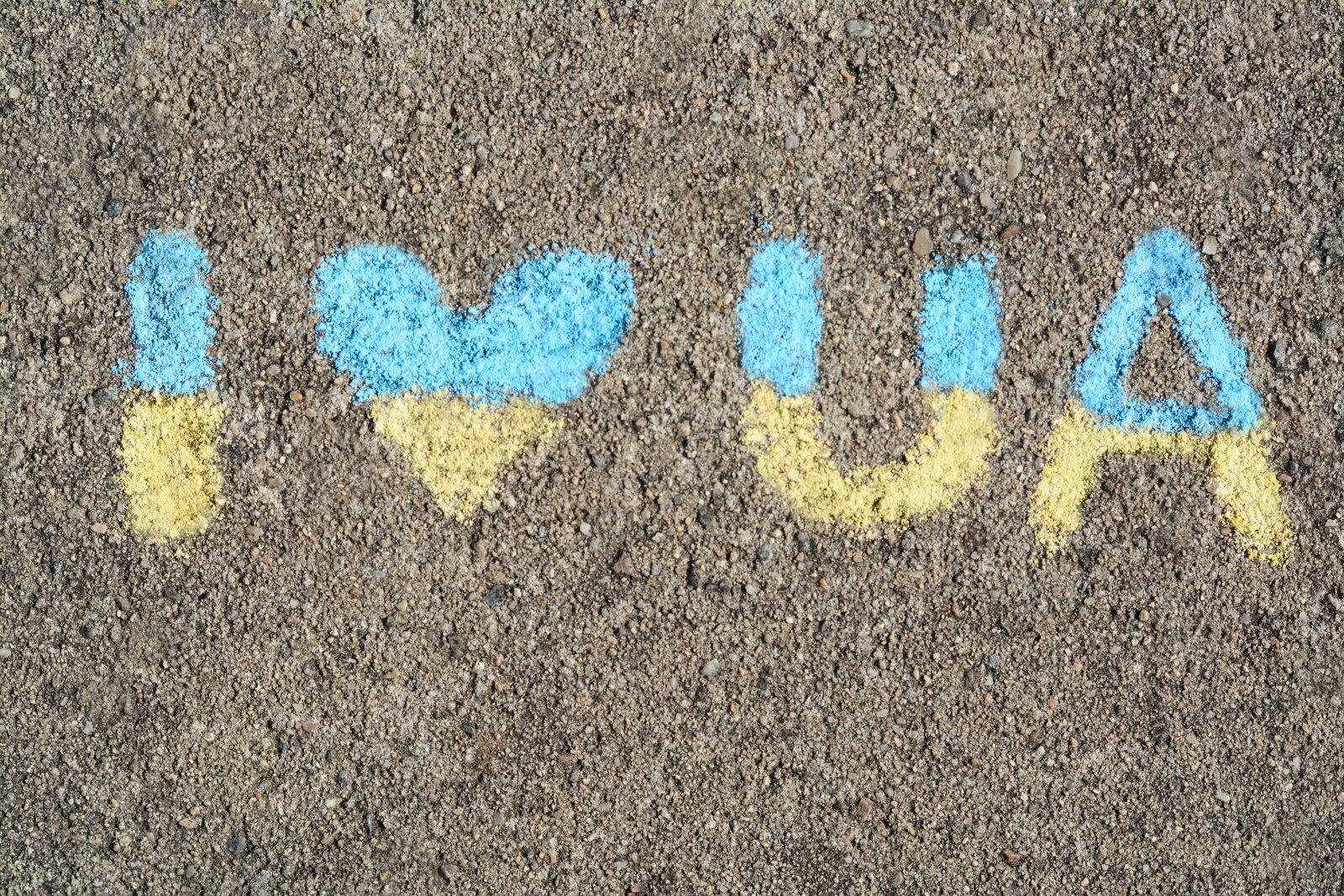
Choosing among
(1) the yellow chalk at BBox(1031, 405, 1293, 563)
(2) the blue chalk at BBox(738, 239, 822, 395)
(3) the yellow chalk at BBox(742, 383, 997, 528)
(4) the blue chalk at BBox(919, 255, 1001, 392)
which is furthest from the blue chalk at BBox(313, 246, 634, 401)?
(1) the yellow chalk at BBox(1031, 405, 1293, 563)

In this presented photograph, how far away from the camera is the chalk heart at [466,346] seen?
8.03ft

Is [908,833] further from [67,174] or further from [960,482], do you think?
[67,174]

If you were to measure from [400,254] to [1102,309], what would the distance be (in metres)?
1.94

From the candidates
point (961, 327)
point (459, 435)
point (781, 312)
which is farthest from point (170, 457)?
point (961, 327)

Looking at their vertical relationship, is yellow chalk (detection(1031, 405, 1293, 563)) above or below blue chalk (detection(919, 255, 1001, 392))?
below

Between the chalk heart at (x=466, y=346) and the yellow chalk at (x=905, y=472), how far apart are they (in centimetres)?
61

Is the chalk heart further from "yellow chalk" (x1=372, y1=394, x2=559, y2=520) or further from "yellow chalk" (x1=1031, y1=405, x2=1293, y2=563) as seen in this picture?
"yellow chalk" (x1=1031, y1=405, x2=1293, y2=563)

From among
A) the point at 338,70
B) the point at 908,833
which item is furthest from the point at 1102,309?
the point at 338,70

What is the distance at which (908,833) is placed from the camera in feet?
8.36

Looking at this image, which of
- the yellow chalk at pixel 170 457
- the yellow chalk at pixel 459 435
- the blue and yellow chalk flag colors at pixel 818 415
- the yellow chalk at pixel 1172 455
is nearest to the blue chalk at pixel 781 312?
the blue and yellow chalk flag colors at pixel 818 415

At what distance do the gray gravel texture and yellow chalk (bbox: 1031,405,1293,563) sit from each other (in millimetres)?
45

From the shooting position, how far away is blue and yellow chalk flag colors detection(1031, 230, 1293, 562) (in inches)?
98.6

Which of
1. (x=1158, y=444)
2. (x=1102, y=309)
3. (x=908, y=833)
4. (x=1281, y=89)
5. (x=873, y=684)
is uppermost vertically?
(x=1281, y=89)

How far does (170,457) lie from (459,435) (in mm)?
785
